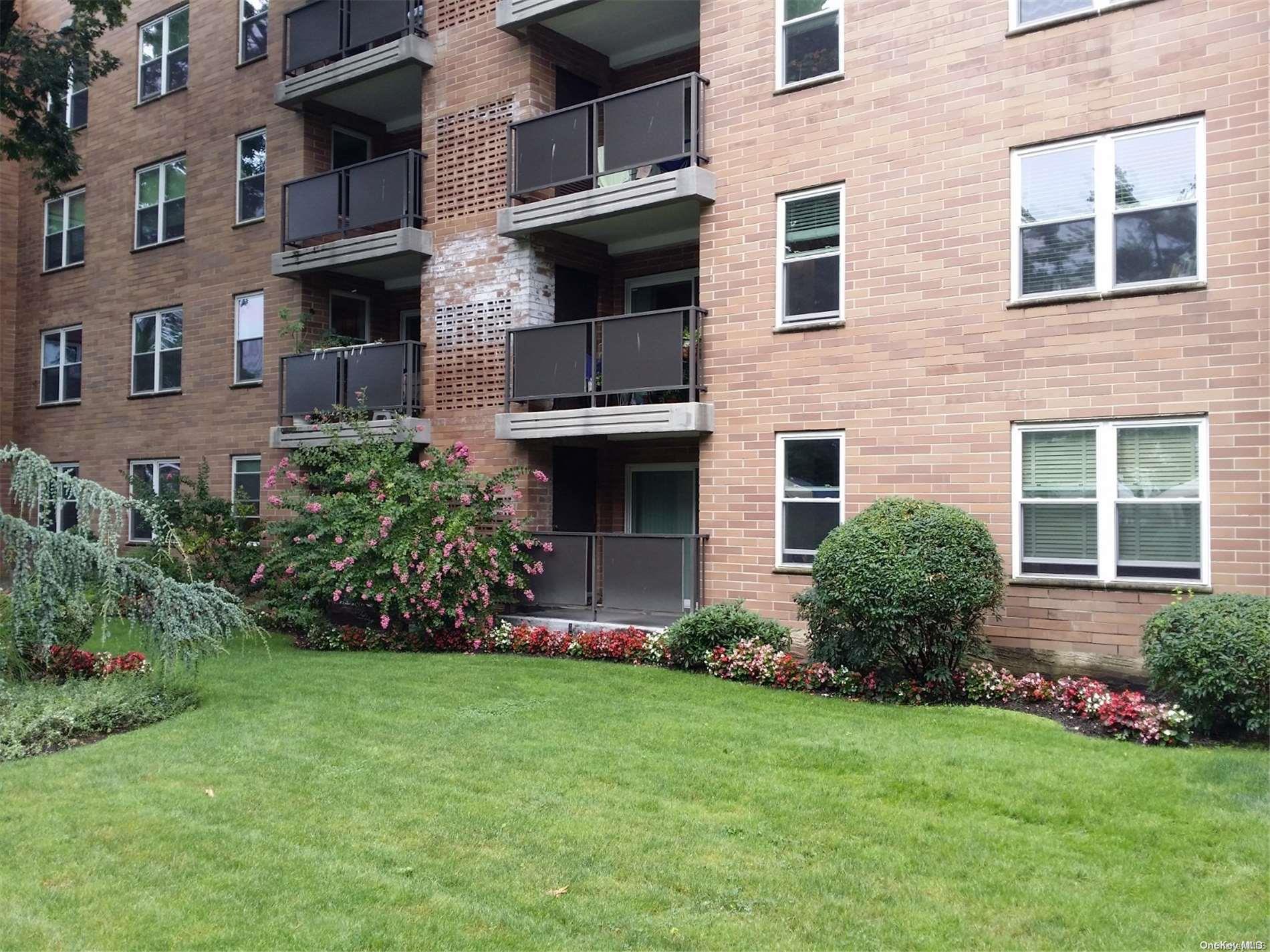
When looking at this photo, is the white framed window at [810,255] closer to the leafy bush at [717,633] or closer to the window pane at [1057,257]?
the window pane at [1057,257]

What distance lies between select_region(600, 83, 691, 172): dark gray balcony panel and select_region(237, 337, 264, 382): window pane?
8312 millimetres

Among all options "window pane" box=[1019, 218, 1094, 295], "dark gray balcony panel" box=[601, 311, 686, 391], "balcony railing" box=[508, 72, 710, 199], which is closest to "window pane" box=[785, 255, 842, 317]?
"dark gray balcony panel" box=[601, 311, 686, 391]

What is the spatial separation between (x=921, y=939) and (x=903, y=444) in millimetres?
7590

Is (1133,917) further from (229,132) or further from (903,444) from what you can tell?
(229,132)

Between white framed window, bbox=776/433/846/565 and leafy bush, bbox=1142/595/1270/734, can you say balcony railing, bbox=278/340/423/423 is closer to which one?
white framed window, bbox=776/433/846/565

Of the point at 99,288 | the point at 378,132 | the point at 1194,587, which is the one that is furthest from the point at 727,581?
the point at 99,288

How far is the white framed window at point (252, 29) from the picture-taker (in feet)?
64.9

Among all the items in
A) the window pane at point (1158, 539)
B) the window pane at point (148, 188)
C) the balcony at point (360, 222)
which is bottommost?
the window pane at point (1158, 539)

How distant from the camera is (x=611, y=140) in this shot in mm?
14242

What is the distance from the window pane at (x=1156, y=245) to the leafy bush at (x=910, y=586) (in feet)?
9.69

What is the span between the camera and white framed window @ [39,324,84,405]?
906 inches

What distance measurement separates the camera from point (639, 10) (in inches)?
587

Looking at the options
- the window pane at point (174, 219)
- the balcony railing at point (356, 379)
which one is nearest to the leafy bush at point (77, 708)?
the balcony railing at point (356, 379)

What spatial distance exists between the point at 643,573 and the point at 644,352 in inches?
112
